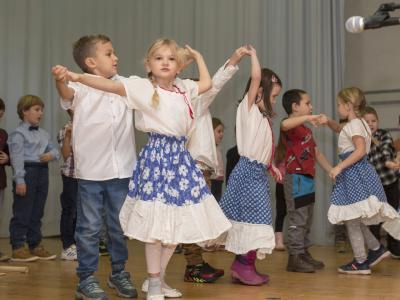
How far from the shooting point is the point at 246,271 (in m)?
3.51

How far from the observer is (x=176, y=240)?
281 cm

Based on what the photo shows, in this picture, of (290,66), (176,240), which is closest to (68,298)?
(176,240)

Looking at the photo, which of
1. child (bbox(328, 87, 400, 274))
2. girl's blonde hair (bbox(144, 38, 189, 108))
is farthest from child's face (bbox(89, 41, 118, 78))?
child (bbox(328, 87, 400, 274))

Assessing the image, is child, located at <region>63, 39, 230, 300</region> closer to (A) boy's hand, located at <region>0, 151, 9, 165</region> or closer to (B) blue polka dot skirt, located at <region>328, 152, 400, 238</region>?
(B) blue polka dot skirt, located at <region>328, 152, 400, 238</region>

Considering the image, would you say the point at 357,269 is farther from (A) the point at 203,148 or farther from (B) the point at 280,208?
(B) the point at 280,208

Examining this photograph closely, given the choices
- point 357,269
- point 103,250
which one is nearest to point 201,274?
point 357,269

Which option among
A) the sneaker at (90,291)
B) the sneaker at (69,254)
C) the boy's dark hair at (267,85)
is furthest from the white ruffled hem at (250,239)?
the sneaker at (69,254)

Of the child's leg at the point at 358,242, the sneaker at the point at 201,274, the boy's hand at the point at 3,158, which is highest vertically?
the boy's hand at the point at 3,158

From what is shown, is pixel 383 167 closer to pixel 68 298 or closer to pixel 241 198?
pixel 241 198

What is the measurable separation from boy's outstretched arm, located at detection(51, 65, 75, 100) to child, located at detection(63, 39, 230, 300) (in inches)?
5.5

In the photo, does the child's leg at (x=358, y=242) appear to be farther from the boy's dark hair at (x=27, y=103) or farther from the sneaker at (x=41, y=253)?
the boy's dark hair at (x=27, y=103)

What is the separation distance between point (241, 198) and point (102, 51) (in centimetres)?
99

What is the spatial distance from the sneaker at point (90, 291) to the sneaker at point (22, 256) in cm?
160

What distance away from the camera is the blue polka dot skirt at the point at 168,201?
2.81 meters
